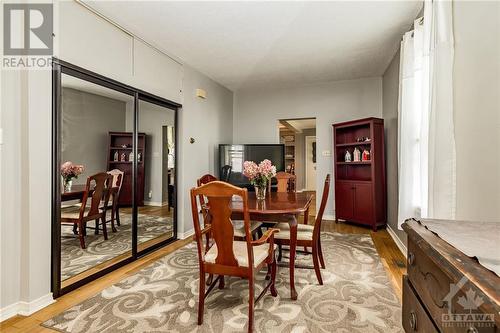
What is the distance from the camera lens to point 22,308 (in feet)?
6.56

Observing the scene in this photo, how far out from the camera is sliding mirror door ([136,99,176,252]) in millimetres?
3369

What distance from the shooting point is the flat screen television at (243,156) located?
16.7 ft

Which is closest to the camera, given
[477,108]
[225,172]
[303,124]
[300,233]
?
[477,108]

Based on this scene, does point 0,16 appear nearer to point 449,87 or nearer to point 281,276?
point 281,276

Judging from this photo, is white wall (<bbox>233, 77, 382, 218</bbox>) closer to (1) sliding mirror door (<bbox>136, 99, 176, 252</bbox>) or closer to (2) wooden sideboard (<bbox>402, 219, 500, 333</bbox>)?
(1) sliding mirror door (<bbox>136, 99, 176, 252</bbox>)

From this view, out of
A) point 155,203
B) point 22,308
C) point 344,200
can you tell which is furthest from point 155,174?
point 344,200

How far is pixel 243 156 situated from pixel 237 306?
3.36m

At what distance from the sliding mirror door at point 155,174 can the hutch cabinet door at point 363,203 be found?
3025 mm

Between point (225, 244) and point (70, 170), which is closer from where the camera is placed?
point (225, 244)

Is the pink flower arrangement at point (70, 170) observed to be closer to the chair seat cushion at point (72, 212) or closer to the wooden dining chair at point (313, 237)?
the chair seat cushion at point (72, 212)

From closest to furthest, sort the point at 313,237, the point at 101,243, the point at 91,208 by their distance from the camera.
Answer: the point at 313,237 → the point at 91,208 → the point at 101,243

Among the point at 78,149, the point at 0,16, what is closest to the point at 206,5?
the point at 0,16

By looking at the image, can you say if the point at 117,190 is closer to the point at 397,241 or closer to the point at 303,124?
the point at 397,241

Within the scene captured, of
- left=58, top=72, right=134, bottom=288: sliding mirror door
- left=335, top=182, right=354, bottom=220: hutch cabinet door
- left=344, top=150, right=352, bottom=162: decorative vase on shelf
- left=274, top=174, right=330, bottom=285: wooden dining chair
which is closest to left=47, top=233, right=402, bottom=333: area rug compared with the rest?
left=274, top=174, right=330, bottom=285: wooden dining chair
